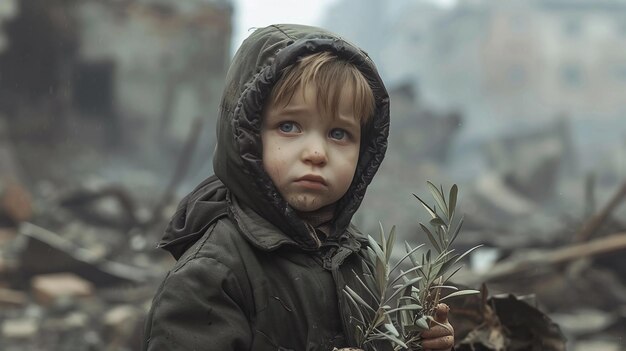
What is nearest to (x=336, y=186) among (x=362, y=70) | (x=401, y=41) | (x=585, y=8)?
(x=362, y=70)

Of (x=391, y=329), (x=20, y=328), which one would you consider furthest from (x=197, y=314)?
(x=20, y=328)

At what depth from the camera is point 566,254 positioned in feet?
24.4

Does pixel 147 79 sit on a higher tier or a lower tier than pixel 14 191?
higher

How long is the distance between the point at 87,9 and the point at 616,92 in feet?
15.6

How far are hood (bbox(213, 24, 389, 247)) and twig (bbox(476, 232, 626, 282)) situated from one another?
5.29m

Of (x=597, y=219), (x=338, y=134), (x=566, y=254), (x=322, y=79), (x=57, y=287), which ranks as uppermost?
(x=322, y=79)

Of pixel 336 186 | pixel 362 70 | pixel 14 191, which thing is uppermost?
pixel 362 70

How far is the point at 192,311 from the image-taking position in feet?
5.71

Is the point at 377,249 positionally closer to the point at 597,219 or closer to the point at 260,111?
the point at 260,111

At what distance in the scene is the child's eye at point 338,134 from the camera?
193 cm

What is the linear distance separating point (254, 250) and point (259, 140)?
0.23 metres

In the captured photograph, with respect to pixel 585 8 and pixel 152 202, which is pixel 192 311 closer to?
pixel 152 202

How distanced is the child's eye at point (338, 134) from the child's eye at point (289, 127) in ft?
0.27

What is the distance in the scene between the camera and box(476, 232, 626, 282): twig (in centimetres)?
713
